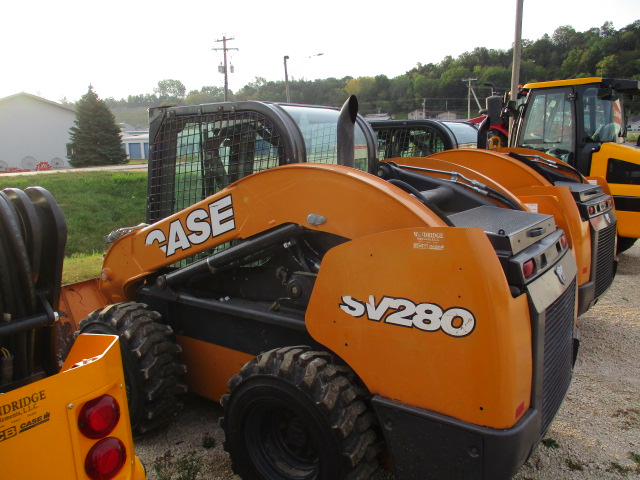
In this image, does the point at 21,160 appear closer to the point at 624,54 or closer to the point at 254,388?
the point at 624,54

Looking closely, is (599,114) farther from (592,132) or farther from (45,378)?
(45,378)

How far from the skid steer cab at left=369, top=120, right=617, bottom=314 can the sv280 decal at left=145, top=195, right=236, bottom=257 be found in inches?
60.6

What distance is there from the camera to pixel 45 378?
1.50 meters

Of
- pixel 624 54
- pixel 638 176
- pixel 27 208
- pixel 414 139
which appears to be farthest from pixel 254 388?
pixel 624 54

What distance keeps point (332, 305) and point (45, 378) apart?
3.96 feet

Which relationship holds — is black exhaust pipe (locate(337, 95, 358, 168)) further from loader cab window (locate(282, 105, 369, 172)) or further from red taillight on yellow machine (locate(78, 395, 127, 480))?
red taillight on yellow machine (locate(78, 395, 127, 480))

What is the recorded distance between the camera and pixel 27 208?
1.62 metres

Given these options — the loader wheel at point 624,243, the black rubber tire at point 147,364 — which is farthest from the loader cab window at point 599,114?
the black rubber tire at point 147,364

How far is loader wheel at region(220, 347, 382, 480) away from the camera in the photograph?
2.23m

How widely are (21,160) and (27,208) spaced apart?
180ft

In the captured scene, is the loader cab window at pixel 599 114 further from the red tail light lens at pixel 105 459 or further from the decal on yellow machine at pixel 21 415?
the decal on yellow machine at pixel 21 415

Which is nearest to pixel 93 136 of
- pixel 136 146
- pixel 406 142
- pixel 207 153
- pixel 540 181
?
pixel 136 146

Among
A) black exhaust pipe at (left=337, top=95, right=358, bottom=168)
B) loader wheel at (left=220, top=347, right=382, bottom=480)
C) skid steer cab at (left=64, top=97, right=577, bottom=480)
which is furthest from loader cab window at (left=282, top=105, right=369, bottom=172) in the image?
loader wheel at (left=220, top=347, right=382, bottom=480)

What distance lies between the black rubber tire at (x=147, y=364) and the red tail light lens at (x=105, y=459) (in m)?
1.41
